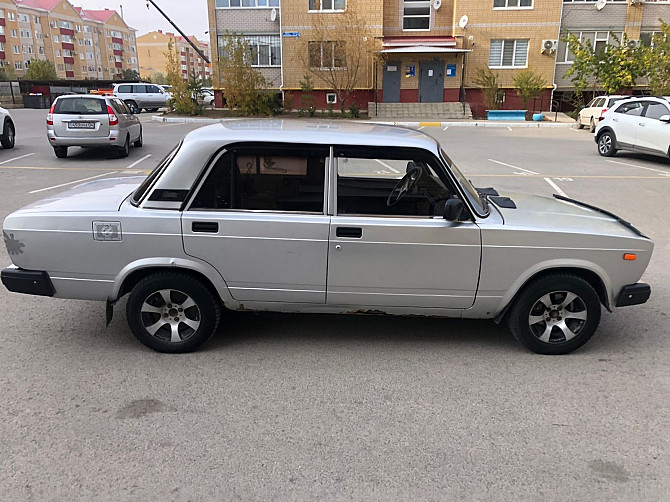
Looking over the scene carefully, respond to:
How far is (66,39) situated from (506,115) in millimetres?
83266

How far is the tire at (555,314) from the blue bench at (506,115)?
93.6 ft

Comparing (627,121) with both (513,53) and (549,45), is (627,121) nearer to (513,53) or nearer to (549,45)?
(549,45)

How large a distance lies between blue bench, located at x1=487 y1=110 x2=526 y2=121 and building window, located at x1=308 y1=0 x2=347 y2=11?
10.6 meters

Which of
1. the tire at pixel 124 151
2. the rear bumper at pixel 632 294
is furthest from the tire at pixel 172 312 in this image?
the tire at pixel 124 151

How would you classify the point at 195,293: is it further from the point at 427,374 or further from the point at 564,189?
the point at 564,189

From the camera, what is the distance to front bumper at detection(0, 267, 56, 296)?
4.17 metres

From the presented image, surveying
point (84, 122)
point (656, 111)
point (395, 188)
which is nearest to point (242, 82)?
point (84, 122)

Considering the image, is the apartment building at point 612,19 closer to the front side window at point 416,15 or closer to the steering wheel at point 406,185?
the front side window at point 416,15

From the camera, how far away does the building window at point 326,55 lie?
32094mm

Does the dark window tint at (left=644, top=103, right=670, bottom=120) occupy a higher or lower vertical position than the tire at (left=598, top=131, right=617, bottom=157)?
higher

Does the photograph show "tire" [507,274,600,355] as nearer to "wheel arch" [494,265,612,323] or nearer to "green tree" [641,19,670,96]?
"wheel arch" [494,265,612,323]

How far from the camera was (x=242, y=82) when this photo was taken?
30438mm

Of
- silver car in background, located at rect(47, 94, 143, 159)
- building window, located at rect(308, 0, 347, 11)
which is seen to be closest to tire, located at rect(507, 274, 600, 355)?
silver car in background, located at rect(47, 94, 143, 159)

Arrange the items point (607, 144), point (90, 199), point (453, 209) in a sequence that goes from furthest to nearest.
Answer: point (607, 144)
point (90, 199)
point (453, 209)
